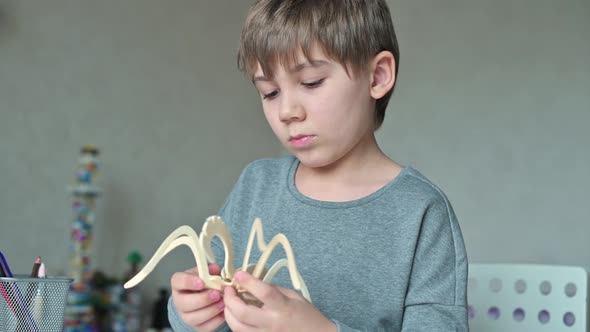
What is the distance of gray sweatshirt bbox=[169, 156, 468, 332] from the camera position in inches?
33.2

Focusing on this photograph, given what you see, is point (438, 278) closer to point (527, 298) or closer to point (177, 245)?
point (177, 245)

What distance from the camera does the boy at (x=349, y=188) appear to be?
843 mm

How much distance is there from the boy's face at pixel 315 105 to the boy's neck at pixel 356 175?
0.07 meters

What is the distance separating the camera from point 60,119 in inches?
104

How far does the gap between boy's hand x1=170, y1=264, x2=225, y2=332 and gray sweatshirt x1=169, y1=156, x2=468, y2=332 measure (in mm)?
111

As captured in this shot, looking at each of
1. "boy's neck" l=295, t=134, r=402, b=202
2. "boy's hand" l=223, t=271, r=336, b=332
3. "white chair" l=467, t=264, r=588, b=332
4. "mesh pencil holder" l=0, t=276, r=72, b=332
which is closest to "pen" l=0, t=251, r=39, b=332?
"mesh pencil holder" l=0, t=276, r=72, b=332

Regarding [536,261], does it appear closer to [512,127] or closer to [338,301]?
[512,127]

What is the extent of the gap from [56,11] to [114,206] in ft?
2.48

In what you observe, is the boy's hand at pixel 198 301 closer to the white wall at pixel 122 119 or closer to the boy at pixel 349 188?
the boy at pixel 349 188

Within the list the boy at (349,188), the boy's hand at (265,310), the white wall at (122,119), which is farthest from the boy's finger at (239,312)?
the white wall at (122,119)

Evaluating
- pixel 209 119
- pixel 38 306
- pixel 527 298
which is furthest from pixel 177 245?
pixel 209 119

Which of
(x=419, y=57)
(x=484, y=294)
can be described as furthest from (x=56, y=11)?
(x=484, y=294)

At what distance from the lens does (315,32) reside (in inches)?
33.8

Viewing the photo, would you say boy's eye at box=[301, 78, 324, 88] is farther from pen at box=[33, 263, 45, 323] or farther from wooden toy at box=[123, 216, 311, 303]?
pen at box=[33, 263, 45, 323]
